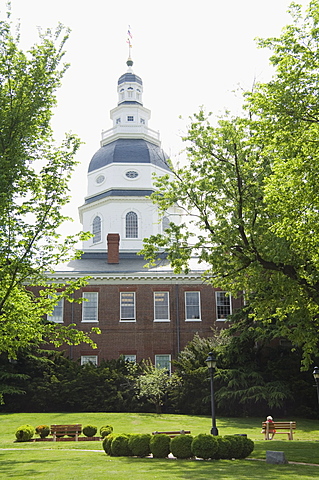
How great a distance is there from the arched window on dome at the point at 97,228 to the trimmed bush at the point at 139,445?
33.4m

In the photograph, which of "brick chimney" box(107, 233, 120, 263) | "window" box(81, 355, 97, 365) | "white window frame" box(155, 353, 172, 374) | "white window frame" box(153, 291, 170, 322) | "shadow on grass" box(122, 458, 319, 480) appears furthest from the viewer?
"brick chimney" box(107, 233, 120, 263)

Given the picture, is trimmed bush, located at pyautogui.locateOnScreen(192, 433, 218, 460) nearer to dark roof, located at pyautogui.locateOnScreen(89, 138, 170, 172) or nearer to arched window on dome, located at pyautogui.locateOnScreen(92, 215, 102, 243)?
arched window on dome, located at pyautogui.locateOnScreen(92, 215, 102, 243)

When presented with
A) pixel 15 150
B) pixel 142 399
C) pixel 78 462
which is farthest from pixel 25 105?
pixel 142 399

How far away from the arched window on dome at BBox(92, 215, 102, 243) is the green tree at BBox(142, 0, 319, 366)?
87.7 ft

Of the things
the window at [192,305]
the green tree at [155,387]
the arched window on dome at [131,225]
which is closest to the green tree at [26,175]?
the green tree at [155,387]

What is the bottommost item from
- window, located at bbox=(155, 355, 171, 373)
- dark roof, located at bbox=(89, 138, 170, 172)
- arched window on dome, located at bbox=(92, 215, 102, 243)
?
window, located at bbox=(155, 355, 171, 373)

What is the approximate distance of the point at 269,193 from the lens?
17.5 meters

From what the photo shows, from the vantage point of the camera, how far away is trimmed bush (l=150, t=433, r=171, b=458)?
50.0 ft

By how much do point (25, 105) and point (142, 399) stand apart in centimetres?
2040

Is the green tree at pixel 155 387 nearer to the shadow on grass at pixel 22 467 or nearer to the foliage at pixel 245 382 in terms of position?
the foliage at pixel 245 382

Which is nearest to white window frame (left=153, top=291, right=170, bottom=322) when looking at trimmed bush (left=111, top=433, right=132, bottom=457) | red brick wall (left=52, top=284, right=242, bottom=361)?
red brick wall (left=52, top=284, right=242, bottom=361)

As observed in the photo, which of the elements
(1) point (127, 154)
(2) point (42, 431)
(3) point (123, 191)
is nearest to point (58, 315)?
(3) point (123, 191)

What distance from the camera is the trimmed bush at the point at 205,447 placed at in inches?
582

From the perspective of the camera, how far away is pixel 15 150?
16391 millimetres
